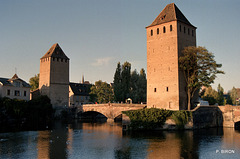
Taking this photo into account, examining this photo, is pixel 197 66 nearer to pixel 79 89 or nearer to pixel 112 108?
pixel 112 108

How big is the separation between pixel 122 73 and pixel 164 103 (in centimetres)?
2279

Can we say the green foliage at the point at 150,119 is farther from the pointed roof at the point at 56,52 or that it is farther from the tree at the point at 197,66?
the pointed roof at the point at 56,52

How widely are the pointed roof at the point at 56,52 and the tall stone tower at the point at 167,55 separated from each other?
35.1m

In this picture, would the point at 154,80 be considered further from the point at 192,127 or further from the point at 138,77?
the point at 138,77

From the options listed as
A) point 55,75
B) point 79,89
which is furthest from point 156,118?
point 79,89

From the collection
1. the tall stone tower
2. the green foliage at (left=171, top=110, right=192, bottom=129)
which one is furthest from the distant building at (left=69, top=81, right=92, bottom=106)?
the green foliage at (left=171, top=110, right=192, bottom=129)

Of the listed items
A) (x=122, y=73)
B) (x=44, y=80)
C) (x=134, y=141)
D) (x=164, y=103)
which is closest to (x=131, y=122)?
(x=164, y=103)

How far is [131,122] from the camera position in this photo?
134ft

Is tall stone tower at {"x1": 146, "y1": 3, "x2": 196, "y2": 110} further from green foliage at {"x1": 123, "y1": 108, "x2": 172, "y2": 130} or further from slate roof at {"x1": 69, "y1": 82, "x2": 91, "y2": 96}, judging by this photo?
slate roof at {"x1": 69, "y1": 82, "x2": 91, "y2": 96}

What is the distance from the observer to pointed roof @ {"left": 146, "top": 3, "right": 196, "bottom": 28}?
45094mm

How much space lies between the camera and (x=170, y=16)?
4556cm

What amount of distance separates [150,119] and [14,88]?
117 feet

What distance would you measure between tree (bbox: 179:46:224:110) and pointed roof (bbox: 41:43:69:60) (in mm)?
42251

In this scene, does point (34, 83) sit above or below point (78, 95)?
above
